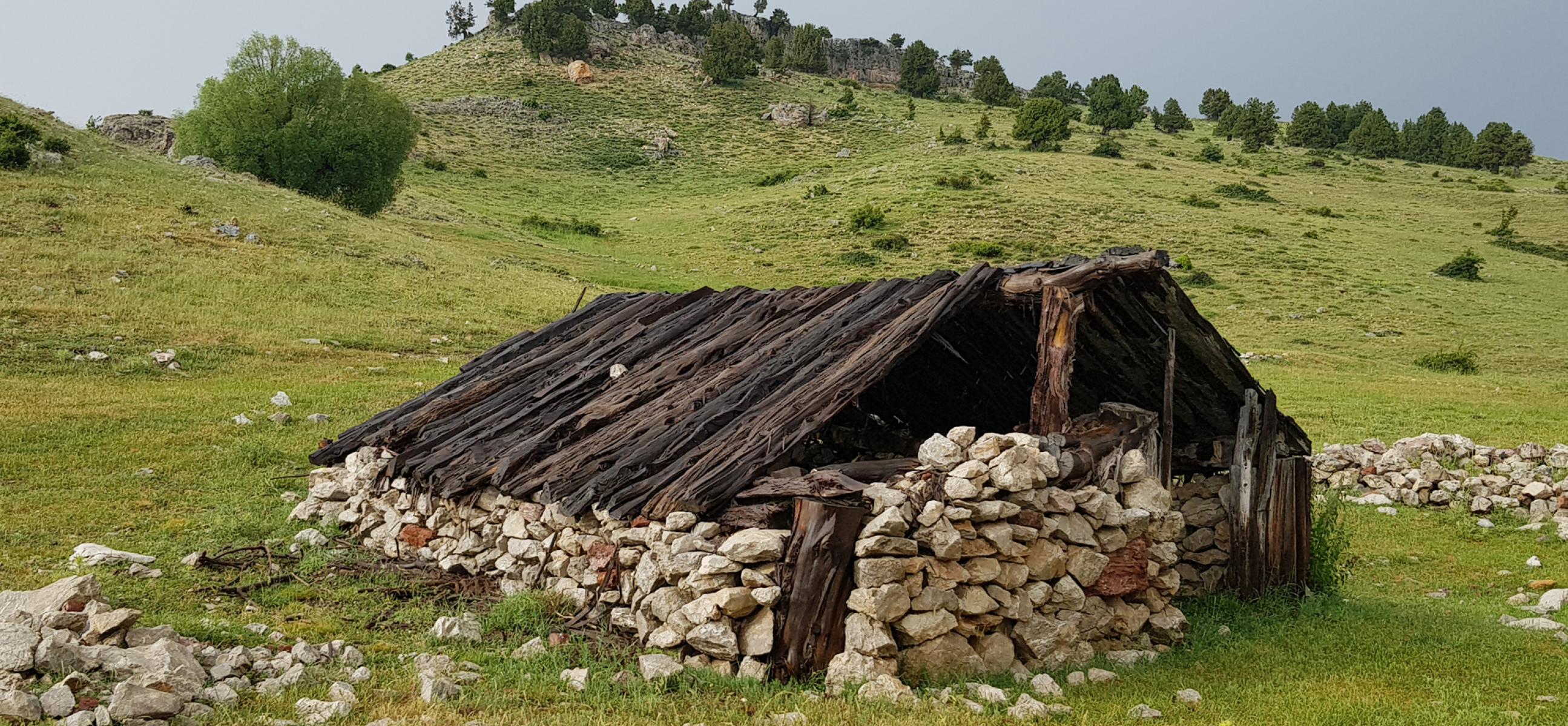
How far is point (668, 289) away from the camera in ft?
109

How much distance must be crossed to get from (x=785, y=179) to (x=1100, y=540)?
58321 millimetres

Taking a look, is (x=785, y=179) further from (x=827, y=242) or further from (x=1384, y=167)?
(x=1384, y=167)

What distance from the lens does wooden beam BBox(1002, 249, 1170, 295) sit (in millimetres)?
7488

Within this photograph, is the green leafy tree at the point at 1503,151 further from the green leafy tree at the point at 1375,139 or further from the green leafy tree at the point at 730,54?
the green leafy tree at the point at 730,54

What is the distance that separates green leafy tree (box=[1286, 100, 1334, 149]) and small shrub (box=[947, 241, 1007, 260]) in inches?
2364

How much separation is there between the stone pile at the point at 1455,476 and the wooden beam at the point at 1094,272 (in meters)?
8.18

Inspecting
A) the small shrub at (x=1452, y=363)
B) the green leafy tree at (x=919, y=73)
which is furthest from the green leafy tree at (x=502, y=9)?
the small shrub at (x=1452, y=363)

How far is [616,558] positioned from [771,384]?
199 cm

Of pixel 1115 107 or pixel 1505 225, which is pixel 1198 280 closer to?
pixel 1505 225

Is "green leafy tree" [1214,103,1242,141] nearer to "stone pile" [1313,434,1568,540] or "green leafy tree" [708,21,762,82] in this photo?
"green leafy tree" [708,21,762,82]

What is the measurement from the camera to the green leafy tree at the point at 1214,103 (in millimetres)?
114625

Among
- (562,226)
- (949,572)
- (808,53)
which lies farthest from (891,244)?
(808,53)

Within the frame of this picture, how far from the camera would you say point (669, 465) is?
816 centimetres

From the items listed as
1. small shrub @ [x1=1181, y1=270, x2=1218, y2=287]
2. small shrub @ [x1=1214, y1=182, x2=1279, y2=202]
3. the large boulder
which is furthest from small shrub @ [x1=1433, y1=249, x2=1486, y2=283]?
the large boulder
